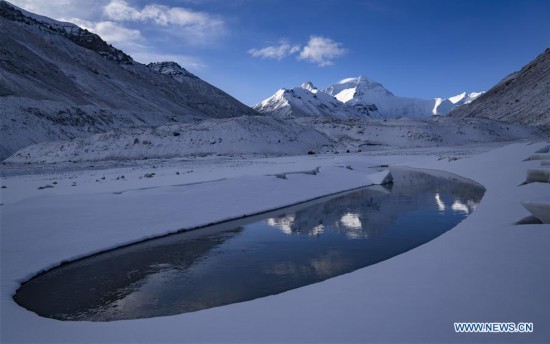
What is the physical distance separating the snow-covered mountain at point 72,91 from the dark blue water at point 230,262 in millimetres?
52730

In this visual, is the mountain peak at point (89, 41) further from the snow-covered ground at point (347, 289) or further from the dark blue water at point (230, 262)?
the dark blue water at point (230, 262)

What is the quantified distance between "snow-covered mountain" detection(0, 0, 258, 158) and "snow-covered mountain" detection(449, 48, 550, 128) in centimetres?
11361

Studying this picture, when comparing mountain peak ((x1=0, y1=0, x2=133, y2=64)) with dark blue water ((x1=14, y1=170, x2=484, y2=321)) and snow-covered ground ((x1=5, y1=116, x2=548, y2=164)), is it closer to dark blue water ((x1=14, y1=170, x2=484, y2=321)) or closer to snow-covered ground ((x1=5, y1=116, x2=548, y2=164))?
snow-covered ground ((x1=5, y1=116, x2=548, y2=164))

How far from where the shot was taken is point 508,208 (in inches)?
537

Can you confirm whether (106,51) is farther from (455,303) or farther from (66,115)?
(455,303)

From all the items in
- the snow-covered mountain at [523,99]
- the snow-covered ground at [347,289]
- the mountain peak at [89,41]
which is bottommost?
the snow-covered ground at [347,289]

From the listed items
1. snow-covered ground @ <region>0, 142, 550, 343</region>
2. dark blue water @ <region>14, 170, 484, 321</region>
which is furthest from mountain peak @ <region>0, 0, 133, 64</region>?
dark blue water @ <region>14, 170, 484, 321</region>

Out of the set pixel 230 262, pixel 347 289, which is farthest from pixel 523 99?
pixel 347 289

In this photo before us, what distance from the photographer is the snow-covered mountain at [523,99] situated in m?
125

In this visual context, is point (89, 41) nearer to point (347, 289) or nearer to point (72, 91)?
point (72, 91)

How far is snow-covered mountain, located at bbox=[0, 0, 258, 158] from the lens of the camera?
63.3 meters

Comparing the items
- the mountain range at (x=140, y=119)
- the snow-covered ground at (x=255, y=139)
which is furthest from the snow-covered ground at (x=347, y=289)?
the mountain range at (x=140, y=119)

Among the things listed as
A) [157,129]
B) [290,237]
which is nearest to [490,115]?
[157,129]

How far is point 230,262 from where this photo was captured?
11.5 metres
